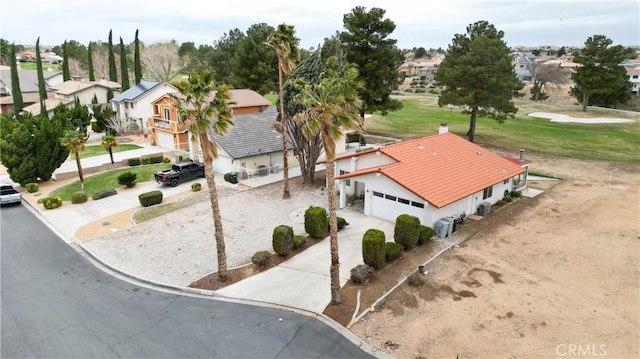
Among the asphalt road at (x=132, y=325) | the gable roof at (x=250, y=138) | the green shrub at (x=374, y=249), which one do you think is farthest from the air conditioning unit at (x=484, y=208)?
the gable roof at (x=250, y=138)

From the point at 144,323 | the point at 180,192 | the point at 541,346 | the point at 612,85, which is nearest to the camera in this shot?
the point at 541,346

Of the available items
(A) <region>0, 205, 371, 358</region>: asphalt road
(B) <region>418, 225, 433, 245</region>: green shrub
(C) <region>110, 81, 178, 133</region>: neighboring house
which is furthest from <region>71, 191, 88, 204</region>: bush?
(C) <region>110, 81, 178, 133</region>: neighboring house

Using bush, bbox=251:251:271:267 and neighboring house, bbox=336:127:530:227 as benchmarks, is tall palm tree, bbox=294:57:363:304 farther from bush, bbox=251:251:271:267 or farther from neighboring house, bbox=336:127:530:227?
neighboring house, bbox=336:127:530:227

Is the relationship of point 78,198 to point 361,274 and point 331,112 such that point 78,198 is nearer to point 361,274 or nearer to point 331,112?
Answer: point 361,274

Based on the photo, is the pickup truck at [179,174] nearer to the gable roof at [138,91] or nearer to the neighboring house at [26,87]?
the gable roof at [138,91]

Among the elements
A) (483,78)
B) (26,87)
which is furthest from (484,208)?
(26,87)

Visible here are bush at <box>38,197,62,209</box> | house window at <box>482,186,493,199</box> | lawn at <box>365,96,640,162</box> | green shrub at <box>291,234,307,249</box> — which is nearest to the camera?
green shrub at <box>291,234,307,249</box>

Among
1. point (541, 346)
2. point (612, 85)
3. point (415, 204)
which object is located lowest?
point (541, 346)

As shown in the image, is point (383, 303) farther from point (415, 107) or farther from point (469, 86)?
point (415, 107)

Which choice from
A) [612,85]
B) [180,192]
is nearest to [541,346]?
[180,192]
